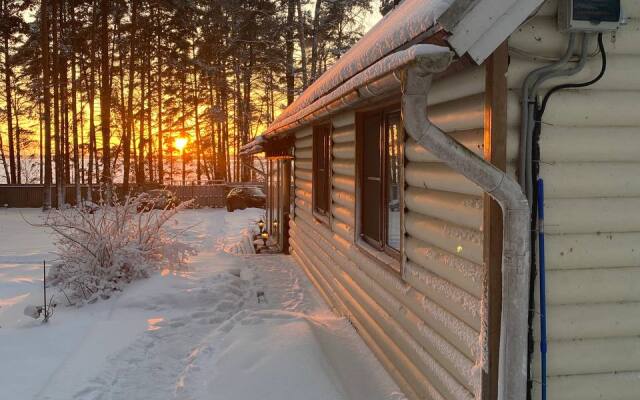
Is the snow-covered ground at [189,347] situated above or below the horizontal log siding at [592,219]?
below

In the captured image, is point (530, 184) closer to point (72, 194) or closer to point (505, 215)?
point (505, 215)

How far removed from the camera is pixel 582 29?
8.80ft

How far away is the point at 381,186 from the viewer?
5.11m

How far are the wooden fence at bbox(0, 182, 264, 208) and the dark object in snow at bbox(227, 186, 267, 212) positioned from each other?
3.31 metres

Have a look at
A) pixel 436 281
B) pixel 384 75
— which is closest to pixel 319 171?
pixel 436 281

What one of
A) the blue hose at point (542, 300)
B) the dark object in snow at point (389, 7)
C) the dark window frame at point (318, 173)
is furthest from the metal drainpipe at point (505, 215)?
the dark window frame at point (318, 173)

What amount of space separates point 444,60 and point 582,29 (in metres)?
0.88

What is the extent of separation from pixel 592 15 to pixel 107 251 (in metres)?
7.39

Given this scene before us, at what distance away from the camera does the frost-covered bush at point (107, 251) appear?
7.95m

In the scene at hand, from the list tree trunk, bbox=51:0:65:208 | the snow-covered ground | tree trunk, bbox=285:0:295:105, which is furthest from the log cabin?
tree trunk, bbox=51:0:65:208

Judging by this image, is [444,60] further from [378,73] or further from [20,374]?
[20,374]

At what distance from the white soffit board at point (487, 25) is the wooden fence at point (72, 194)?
87.7ft

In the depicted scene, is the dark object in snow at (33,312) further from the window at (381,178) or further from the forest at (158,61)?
the forest at (158,61)

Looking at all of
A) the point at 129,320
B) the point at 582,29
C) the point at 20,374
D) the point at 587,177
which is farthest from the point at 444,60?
the point at 129,320
